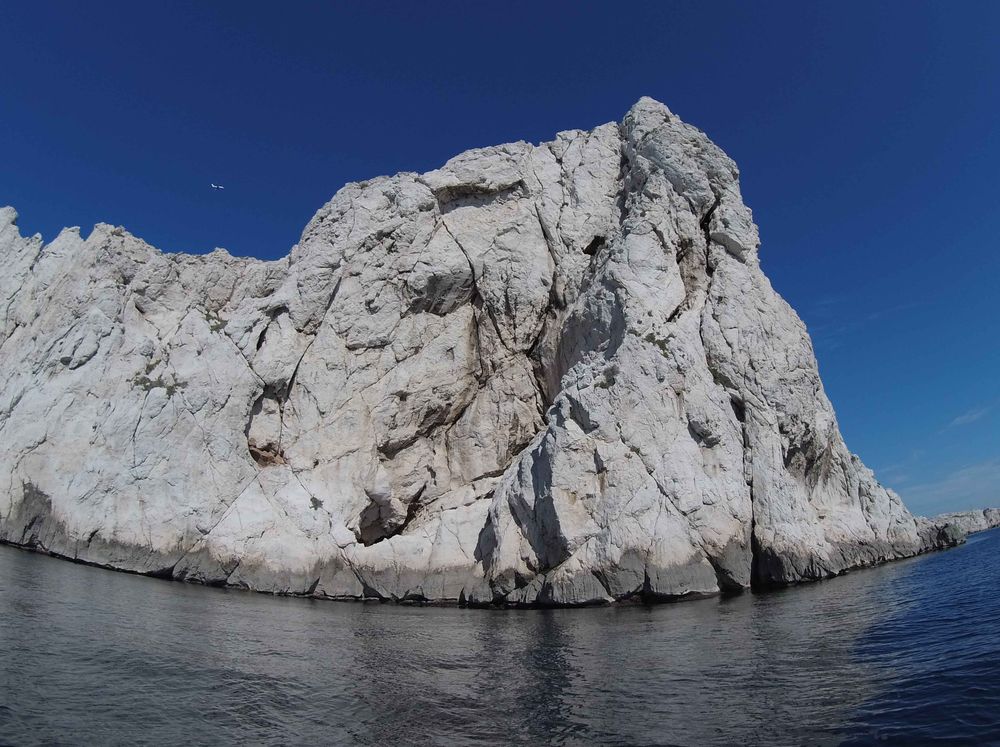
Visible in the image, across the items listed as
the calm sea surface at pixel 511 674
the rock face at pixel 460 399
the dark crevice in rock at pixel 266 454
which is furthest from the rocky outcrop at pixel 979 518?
the dark crevice in rock at pixel 266 454

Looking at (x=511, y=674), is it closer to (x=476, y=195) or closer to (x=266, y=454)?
(x=266, y=454)

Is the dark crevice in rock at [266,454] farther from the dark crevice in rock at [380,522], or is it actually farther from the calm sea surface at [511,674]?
the calm sea surface at [511,674]

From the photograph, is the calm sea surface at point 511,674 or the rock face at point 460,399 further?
the rock face at point 460,399

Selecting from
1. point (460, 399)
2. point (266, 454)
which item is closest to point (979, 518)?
point (460, 399)

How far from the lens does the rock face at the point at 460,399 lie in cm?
3297

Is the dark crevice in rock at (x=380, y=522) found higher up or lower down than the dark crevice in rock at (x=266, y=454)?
lower down

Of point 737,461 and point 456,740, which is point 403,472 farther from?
point 456,740

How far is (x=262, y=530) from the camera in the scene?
36.9 metres

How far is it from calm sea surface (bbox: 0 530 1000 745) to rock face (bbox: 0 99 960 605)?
365 inches

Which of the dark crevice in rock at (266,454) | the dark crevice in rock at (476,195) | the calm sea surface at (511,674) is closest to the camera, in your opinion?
the calm sea surface at (511,674)

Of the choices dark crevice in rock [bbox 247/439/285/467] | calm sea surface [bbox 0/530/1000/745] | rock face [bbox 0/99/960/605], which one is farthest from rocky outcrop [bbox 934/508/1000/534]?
dark crevice in rock [bbox 247/439/285/467]

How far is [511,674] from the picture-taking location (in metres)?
14.8

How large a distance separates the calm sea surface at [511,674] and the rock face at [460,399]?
9.27 m

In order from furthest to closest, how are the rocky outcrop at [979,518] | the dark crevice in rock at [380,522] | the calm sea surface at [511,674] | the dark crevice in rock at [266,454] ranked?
the rocky outcrop at [979,518] < the dark crevice in rock at [380,522] < the dark crevice in rock at [266,454] < the calm sea surface at [511,674]
